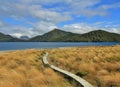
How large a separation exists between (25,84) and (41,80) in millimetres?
1119

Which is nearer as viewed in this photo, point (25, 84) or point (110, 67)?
point (25, 84)

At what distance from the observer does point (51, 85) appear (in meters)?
11.5

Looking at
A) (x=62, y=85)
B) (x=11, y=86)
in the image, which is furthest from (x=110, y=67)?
(x=11, y=86)

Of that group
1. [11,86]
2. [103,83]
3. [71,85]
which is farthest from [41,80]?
[103,83]

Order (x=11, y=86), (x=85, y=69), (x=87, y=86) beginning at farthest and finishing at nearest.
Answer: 1. (x=85, y=69)
2. (x=87, y=86)
3. (x=11, y=86)

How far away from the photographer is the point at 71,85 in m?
12.3

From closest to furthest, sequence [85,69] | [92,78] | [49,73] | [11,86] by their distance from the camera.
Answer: [11,86] → [92,78] → [49,73] → [85,69]

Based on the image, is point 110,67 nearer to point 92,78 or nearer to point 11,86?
point 92,78

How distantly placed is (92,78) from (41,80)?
361 cm

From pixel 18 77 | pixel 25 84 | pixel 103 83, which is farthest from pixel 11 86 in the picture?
pixel 103 83

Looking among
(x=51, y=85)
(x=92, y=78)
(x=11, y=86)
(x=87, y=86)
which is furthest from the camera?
(x=92, y=78)

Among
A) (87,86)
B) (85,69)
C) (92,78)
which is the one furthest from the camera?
(85,69)

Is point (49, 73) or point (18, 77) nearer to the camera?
point (18, 77)

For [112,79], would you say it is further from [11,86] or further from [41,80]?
[11,86]
